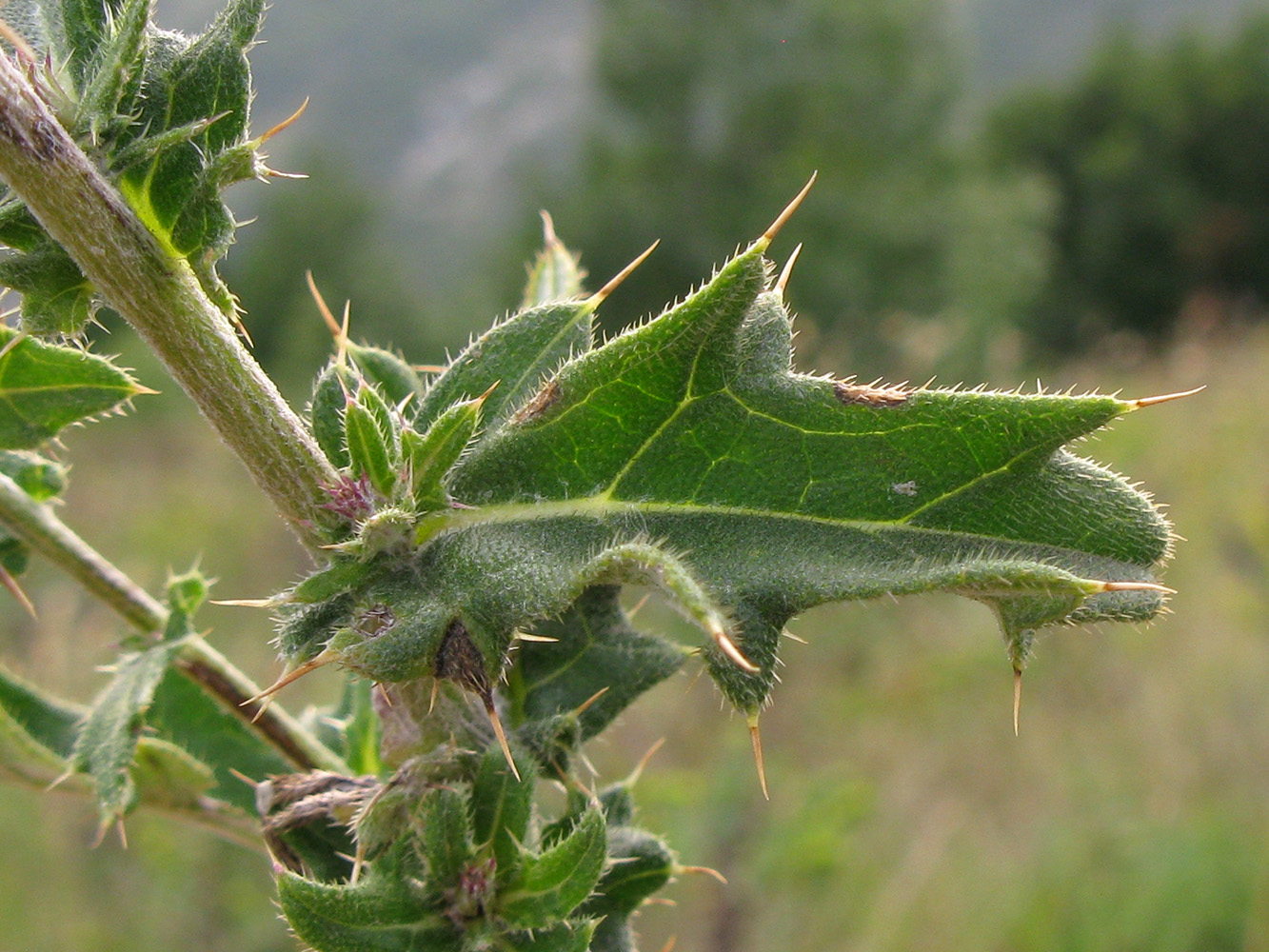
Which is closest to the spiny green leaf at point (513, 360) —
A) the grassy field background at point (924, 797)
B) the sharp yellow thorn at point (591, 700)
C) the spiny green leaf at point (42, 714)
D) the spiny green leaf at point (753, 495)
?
the spiny green leaf at point (753, 495)

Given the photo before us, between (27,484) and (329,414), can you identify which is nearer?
(329,414)

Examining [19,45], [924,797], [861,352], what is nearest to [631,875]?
[19,45]

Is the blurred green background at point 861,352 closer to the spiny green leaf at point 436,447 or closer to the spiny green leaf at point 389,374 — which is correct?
the spiny green leaf at point 389,374

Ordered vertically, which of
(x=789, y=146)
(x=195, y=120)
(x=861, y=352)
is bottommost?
(x=195, y=120)

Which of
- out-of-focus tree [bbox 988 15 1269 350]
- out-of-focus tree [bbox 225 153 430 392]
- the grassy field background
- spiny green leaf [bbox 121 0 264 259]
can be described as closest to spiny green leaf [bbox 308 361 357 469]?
spiny green leaf [bbox 121 0 264 259]

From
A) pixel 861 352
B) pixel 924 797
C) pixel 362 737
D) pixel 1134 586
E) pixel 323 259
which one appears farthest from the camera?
pixel 323 259

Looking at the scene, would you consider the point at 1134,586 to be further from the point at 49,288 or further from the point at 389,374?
the point at 49,288
